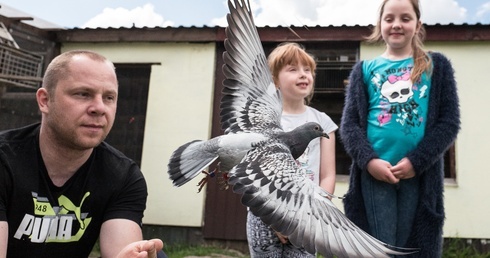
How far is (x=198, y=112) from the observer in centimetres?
680

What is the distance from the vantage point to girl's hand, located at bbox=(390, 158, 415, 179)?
7.23 ft

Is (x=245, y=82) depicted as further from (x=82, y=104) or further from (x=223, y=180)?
(x=82, y=104)

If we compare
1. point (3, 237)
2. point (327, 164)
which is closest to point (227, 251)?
point (327, 164)

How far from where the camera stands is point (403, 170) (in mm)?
2203

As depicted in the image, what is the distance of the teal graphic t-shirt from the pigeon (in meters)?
0.41

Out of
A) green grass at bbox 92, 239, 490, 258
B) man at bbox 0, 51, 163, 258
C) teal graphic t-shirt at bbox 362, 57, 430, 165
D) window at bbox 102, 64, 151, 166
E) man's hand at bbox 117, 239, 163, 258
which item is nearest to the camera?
man's hand at bbox 117, 239, 163, 258

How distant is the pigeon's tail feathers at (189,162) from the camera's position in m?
2.09

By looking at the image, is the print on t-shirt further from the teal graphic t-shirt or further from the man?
the teal graphic t-shirt

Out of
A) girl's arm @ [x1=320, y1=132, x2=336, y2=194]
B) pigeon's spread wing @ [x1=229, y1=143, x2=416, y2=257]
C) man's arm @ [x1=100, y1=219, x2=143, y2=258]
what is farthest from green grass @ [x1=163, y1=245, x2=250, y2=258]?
pigeon's spread wing @ [x1=229, y1=143, x2=416, y2=257]

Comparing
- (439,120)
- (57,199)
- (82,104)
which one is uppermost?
(439,120)

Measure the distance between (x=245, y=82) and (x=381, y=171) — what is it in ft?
2.62

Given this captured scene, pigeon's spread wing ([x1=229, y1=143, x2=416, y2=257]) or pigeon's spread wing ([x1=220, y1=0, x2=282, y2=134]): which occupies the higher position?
pigeon's spread wing ([x1=220, y1=0, x2=282, y2=134])

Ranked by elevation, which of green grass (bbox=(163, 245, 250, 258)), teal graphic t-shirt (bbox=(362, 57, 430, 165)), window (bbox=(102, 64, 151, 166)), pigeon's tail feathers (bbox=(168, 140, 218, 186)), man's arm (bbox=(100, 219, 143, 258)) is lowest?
green grass (bbox=(163, 245, 250, 258))

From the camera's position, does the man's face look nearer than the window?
Yes
